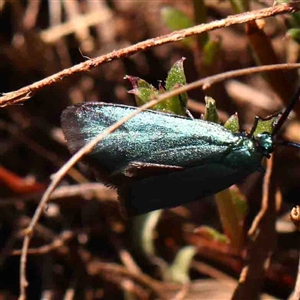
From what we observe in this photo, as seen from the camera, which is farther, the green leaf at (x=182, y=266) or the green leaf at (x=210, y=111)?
the green leaf at (x=182, y=266)

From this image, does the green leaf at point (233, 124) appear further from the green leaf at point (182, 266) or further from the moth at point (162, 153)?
the green leaf at point (182, 266)

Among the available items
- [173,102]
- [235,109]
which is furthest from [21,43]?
[173,102]

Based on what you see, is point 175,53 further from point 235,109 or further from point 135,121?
point 135,121

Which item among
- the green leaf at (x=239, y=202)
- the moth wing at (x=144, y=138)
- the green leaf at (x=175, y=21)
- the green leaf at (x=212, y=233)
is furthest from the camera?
the green leaf at (x=175, y=21)

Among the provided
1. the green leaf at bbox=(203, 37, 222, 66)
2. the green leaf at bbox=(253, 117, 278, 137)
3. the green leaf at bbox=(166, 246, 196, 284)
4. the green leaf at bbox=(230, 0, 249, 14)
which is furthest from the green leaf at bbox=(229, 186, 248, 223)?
the green leaf at bbox=(230, 0, 249, 14)

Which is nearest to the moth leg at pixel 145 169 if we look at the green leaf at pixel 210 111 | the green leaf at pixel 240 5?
the green leaf at pixel 210 111
